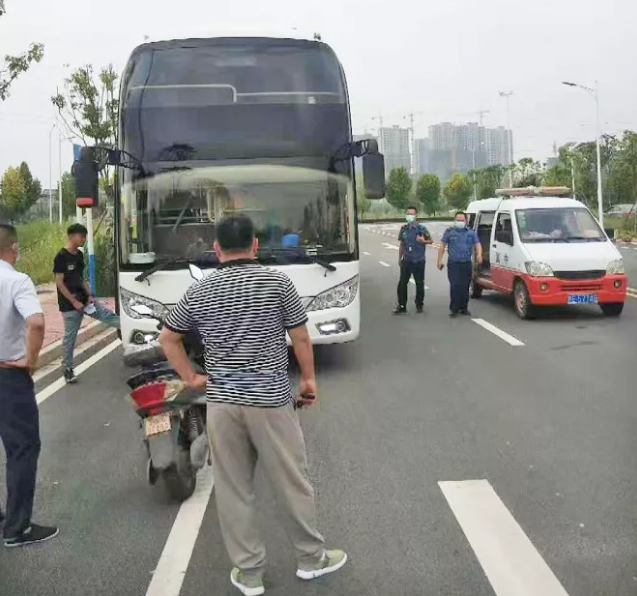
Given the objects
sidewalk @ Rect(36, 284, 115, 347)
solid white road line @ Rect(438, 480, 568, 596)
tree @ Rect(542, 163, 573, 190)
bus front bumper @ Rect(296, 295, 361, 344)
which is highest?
tree @ Rect(542, 163, 573, 190)

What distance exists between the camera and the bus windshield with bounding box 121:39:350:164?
27.3ft

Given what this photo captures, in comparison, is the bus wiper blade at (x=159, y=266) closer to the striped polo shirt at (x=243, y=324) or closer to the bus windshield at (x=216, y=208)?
the bus windshield at (x=216, y=208)

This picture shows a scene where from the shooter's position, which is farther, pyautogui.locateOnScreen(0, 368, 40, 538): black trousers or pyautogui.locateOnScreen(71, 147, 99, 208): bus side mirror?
pyautogui.locateOnScreen(71, 147, 99, 208): bus side mirror

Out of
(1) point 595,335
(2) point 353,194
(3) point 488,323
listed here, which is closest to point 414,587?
(2) point 353,194

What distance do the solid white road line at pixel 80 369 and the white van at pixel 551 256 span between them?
21.4 feet

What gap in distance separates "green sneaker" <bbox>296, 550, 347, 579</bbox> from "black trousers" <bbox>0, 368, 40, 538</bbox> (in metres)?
1.63

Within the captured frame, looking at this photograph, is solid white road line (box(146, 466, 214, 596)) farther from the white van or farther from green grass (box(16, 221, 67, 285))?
green grass (box(16, 221, 67, 285))

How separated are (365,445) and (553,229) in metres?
8.45

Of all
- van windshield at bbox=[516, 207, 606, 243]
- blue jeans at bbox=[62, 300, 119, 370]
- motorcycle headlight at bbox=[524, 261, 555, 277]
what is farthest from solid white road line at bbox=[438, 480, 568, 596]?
van windshield at bbox=[516, 207, 606, 243]

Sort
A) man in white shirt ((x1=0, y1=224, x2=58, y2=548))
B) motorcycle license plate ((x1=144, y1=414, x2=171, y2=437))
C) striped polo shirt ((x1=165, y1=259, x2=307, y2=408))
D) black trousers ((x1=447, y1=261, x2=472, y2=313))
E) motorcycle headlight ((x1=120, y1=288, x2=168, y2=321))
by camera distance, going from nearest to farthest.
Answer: striped polo shirt ((x1=165, y1=259, x2=307, y2=408))
man in white shirt ((x1=0, y1=224, x2=58, y2=548))
motorcycle license plate ((x1=144, y1=414, x2=171, y2=437))
motorcycle headlight ((x1=120, y1=288, x2=168, y2=321))
black trousers ((x1=447, y1=261, x2=472, y2=313))

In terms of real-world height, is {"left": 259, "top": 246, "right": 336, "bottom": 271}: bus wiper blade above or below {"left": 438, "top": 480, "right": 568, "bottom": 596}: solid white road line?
above

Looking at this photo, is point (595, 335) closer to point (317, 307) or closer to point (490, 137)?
point (317, 307)

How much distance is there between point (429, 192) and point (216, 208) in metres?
78.0

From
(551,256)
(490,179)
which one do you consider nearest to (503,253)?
(551,256)
